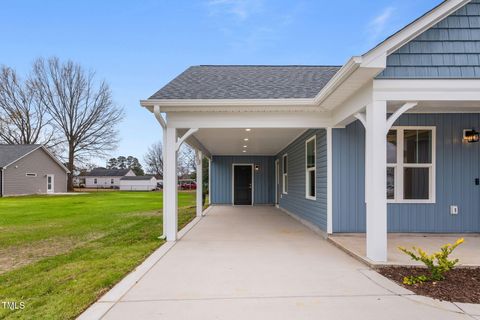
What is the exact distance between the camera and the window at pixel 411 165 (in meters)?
6.15

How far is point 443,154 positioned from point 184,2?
36.1ft

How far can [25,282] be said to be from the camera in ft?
12.6

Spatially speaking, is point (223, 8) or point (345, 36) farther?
point (345, 36)

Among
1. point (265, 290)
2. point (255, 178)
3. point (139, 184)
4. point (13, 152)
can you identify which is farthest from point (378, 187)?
point (139, 184)

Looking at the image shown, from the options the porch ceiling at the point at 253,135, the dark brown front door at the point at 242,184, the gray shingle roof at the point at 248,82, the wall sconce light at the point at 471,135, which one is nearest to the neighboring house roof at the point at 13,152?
the dark brown front door at the point at 242,184

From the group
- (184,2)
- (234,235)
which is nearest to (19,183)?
(184,2)

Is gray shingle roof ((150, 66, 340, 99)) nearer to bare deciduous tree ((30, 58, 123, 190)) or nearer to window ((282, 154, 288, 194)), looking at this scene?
window ((282, 154, 288, 194))

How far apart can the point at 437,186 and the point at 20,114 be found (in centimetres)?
3189

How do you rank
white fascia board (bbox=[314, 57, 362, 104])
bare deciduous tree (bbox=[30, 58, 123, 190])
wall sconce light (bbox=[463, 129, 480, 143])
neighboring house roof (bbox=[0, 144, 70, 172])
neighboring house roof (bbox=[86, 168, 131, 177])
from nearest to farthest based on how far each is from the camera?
1. white fascia board (bbox=[314, 57, 362, 104])
2. wall sconce light (bbox=[463, 129, 480, 143])
3. neighboring house roof (bbox=[0, 144, 70, 172])
4. bare deciduous tree (bbox=[30, 58, 123, 190])
5. neighboring house roof (bbox=[86, 168, 131, 177])

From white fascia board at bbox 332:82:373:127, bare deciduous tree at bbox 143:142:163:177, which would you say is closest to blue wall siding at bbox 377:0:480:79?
white fascia board at bbox 332:82:373:127

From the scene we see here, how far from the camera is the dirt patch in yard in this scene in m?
4.80

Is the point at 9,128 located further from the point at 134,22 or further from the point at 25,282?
the point at 25,282

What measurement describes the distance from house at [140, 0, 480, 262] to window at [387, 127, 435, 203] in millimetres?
19

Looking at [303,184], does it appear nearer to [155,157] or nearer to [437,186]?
[437,186]
